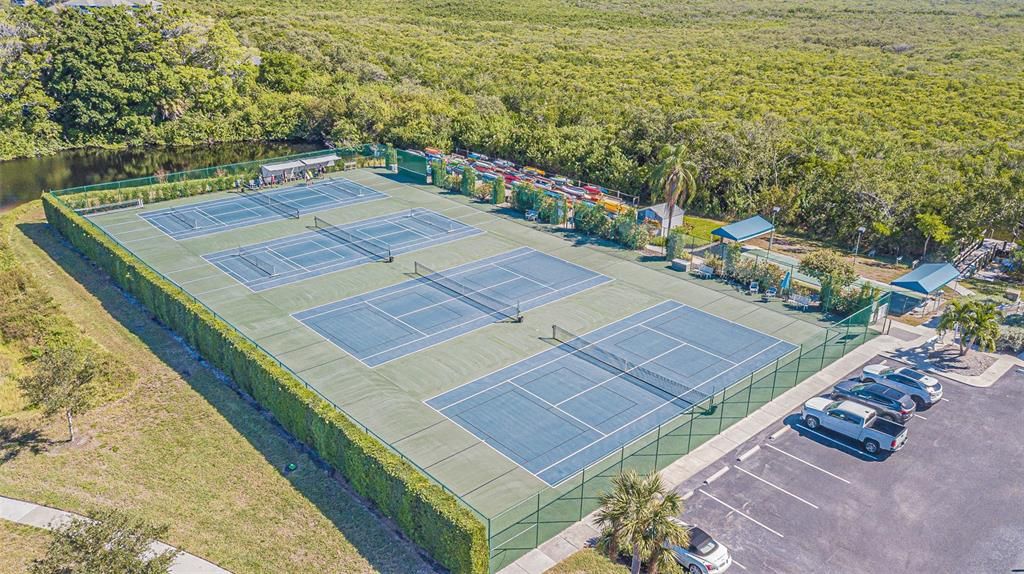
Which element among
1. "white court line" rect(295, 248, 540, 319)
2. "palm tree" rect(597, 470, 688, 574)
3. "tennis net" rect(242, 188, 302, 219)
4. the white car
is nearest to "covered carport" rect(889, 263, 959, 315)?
"white court line" rect(295, 248, 540, 319)

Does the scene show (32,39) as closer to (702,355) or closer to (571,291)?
(571,291)

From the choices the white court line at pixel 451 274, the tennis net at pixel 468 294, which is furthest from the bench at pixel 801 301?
the tennis net at pixel 468 294

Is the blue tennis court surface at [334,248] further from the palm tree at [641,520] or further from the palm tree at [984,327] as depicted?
the palm tree at [984,327]

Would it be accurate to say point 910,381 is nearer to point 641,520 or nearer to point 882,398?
point 882,398

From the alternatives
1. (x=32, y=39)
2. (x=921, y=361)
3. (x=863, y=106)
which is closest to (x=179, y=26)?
(x=32, y=39)

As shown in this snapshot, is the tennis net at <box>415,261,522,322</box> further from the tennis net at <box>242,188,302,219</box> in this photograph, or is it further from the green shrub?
the green shrub

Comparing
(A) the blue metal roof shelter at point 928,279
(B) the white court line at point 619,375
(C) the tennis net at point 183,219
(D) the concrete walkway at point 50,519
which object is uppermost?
(A) the blue metal roof shelter at point 928,279
